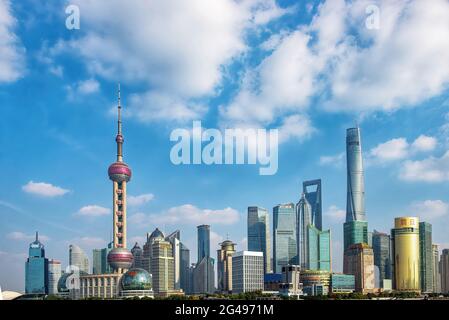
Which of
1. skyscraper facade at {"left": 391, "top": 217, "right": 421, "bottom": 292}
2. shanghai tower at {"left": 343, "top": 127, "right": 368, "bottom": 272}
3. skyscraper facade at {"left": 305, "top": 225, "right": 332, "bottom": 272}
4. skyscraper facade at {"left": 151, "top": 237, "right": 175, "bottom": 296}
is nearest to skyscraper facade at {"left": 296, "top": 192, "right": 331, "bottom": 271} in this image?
skyscraper facade at {"left": 305, "top": 225, "right": 332, "bottom": 272}

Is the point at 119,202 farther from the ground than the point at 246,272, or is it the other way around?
the point at 119,202

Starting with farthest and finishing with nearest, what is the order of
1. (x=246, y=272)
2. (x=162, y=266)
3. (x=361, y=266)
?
1. (x=162, y=266)
2. (x=361, y=266)
3. (x=246, y=272)

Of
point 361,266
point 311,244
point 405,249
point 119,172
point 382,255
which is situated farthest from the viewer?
point 311,244

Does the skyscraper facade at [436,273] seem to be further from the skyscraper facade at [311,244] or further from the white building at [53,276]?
the white building at [53,276]

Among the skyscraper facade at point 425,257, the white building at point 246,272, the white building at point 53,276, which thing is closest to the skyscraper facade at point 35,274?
the white building at point 53,276

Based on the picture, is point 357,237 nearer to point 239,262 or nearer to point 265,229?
point 265,229

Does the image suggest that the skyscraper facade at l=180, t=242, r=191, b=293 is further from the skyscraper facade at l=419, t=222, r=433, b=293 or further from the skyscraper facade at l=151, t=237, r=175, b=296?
the skyscraper facade at l=419, t=222, r=433, b=293

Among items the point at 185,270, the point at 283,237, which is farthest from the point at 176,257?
the point at 283,237

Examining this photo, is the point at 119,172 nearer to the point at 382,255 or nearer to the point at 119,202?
the point at 119,202
